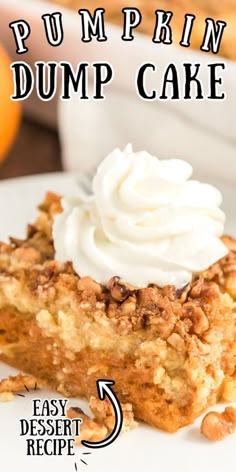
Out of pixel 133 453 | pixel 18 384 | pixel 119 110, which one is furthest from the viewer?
pixel 119 110

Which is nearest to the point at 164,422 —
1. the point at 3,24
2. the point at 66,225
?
the point at 66,225

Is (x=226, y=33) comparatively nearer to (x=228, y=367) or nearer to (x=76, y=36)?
(x=76, y=36)

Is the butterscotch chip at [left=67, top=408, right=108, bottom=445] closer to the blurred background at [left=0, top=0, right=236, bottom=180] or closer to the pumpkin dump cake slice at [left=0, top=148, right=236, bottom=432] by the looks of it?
the pumpkin dump cake slice at [left=0, top=148, right=236, bottom=432]

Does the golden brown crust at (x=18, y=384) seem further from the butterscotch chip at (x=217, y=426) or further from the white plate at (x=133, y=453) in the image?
the butterscotch chip at (x=217, y=426)

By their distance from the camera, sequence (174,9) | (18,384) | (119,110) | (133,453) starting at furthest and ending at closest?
(174,9), (119,110), (18,384), (133,453)

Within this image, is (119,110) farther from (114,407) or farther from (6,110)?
(114,407)

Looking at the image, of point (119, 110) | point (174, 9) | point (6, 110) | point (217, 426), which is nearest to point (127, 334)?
point (217, 426)

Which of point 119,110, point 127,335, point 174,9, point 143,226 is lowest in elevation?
point 127,335
